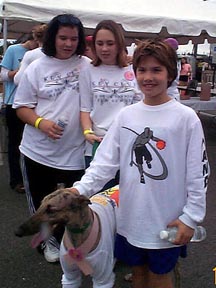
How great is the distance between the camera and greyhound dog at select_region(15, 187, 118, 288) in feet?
6.21

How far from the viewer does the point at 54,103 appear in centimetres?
288

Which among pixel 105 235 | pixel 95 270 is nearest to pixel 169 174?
pixel 105 235

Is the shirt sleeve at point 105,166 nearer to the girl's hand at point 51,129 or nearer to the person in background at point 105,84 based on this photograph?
the person in background at point 105,84

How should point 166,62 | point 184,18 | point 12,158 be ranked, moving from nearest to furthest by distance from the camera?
point 166,62 → point 12,158 → point 184,18

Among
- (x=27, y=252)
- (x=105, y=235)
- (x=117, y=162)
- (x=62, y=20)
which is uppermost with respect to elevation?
(x=62, y=20)

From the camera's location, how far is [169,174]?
76.3 inches

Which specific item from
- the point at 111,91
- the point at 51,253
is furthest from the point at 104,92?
the point at 51,253

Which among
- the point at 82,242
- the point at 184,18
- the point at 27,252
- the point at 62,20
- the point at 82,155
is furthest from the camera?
the point at 184,18

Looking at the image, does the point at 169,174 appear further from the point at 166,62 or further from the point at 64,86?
the point at 64,86

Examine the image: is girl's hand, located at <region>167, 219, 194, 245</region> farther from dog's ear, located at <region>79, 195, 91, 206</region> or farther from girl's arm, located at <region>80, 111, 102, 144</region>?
girl's arm, located at <region>80, 111, 102, 144</region>

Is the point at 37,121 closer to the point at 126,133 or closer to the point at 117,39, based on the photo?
the point at 117,39

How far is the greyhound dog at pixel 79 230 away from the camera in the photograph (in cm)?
189

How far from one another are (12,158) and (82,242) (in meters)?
3.23

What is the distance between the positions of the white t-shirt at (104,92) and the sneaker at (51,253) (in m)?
1.01
